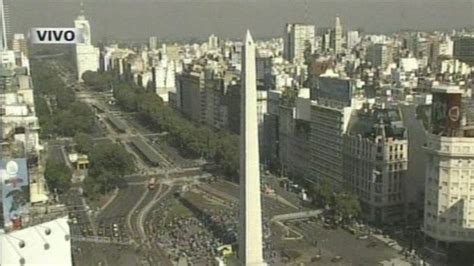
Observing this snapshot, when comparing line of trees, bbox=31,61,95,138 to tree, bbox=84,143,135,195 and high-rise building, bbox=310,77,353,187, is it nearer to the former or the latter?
tree, bbox=84,143,135,195

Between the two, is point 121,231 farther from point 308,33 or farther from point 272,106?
point 308,33

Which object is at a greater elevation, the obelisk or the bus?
the obelisk

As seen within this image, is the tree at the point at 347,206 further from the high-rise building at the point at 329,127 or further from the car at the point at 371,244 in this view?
the high-rise building at the point at 329,127

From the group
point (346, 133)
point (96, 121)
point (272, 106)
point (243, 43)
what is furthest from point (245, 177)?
point (96, 121)

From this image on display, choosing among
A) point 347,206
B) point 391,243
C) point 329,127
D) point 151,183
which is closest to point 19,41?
point 347,206

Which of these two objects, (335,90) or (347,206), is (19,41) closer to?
(347,206)

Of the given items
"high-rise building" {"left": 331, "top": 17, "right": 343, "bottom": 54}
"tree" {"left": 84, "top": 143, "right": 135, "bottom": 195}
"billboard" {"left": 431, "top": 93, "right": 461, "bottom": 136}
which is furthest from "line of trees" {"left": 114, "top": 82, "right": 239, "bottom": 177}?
"high-rise building" {"left": 331, "top": 17, "right": 343, "bottom": 54}

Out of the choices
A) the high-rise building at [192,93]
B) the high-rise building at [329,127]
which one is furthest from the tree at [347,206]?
the high-rise building at [192,93]
